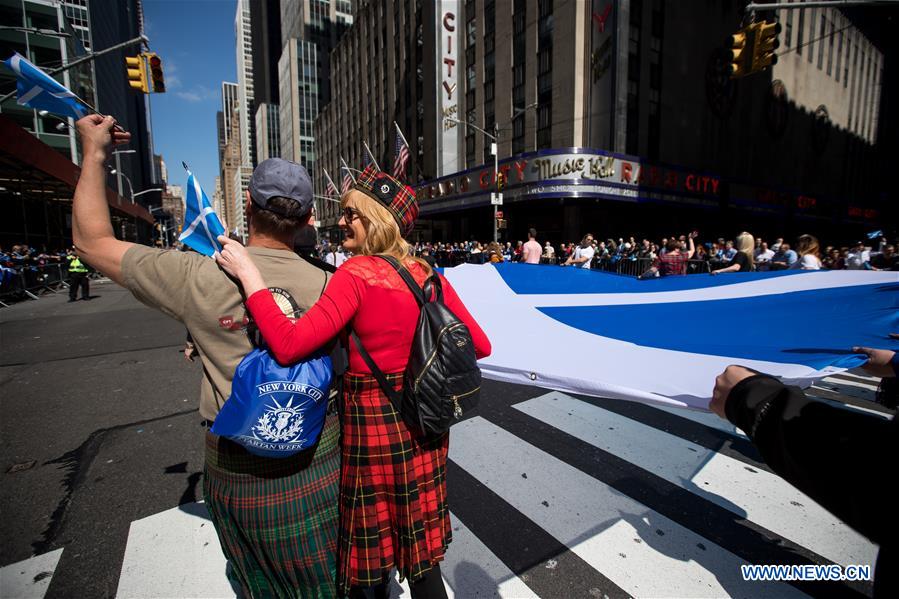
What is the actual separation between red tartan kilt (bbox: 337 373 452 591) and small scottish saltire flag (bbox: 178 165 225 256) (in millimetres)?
811

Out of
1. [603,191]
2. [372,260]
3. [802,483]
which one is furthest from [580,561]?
[603,191]

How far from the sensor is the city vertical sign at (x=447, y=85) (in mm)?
32969

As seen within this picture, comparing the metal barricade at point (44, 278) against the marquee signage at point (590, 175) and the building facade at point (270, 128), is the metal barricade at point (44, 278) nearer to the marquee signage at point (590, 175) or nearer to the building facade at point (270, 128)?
the marquee signage at point (590, 175)

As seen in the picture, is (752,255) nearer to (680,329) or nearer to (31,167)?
(680,329)

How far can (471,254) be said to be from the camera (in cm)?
2373

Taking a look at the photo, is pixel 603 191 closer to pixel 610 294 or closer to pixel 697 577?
pixel 610 294

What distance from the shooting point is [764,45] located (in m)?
9.38

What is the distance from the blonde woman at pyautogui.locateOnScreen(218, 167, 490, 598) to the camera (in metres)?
1.67

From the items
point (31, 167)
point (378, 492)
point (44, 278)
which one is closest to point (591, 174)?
point (378, 492)

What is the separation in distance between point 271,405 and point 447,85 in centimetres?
3705

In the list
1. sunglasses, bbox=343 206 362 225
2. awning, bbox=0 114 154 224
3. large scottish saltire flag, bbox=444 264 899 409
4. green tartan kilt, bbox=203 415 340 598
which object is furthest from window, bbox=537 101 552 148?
green tartan kilt, bbox=203 415 340 598

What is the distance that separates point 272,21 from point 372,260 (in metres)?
164

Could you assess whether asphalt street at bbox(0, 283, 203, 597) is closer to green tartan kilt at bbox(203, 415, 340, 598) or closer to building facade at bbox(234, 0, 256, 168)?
green tartan kilt at bbox(203, 415, 340, 598)

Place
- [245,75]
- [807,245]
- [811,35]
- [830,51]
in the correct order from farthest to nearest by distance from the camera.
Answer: [245,75] < [830,51] < [811,35] < [807,245]
